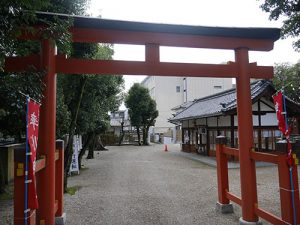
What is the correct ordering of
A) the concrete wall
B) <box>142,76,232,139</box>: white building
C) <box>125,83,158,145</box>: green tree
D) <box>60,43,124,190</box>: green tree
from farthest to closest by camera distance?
<box>142,76,232,139</box>: white building, the concrete wall, <box>125,83,158,145</box>: green tree, <box>60,43,124,190</box>: green tree

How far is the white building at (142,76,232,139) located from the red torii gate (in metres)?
41.3

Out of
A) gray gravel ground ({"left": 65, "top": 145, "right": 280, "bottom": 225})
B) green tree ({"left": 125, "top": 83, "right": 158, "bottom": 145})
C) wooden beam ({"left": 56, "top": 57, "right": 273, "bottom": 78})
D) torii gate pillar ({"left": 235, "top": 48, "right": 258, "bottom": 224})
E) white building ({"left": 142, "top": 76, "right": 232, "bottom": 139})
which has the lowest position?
gray gravel ground ({"left": 65, "top": 145, "right": 280, "bottom": 225})

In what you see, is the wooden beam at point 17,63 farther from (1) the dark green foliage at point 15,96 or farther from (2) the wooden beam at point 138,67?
(1) the dark green foliage at point 15,96

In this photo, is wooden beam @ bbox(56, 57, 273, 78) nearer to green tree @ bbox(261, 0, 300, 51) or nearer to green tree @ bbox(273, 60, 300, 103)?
green tree @ bbox(261, 0, 300, 51)

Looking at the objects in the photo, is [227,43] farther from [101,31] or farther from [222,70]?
[101,31]

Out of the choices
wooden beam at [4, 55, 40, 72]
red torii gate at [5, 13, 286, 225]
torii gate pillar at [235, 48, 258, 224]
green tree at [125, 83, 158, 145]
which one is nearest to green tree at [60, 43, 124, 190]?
red torii gate at [5, 13, 286, 225]

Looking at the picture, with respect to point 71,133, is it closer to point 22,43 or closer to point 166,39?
point 22,43

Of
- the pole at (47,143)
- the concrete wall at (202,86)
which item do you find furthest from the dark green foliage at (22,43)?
the concrete wall at (202,86)

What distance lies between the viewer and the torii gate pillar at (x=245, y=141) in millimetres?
5777

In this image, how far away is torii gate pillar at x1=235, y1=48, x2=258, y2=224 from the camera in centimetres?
578

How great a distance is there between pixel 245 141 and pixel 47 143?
3.58m

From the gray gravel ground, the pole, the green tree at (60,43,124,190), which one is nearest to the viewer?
the pole

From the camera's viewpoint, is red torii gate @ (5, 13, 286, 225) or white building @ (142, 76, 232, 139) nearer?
red torii gate @ (5, 13, 286, 225)

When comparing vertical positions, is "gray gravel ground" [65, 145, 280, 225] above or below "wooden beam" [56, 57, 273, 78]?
below
